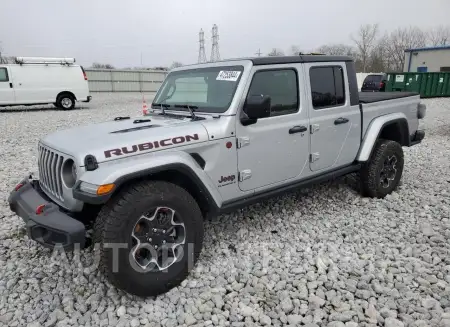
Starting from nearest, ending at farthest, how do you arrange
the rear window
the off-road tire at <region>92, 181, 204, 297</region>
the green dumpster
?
the off-road tire at <region>92, 181, 204, 297</region> → the green dumpster → the rear window

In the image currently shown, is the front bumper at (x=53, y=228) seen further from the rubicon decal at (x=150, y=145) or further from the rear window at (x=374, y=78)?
the rear window at (x=374, y=78)

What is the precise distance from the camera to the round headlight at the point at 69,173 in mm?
2891

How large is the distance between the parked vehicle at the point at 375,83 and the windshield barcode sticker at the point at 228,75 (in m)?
19.8

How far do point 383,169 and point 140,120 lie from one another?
334 centimetres

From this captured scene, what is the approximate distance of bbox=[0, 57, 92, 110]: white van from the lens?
1541cm

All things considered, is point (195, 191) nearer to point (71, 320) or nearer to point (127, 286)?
point (127, 286)

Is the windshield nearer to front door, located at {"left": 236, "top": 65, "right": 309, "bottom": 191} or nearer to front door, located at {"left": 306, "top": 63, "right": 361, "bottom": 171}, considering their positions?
front door, located at {"left": 236, "top": 65, "right": 309, "bottom": 191}

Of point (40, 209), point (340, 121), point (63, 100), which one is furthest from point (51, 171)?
point (63, 100)

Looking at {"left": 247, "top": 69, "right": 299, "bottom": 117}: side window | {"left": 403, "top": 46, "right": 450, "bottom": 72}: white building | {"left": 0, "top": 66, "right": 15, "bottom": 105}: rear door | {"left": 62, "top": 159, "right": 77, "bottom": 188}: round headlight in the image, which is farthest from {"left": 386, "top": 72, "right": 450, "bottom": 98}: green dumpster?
{"left": 62, "top": 159, "right": 77, "bottom": 188}: round headlight

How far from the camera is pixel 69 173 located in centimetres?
293

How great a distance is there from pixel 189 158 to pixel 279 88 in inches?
53.5

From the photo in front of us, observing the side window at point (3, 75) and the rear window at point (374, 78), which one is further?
the rear window at point (374, 78)

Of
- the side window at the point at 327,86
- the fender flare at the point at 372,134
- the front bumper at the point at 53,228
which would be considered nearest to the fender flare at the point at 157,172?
the front bumper at the point at 53,228

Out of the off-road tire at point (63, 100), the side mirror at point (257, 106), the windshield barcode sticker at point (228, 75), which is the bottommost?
the off-road tire at point (63, 100)
